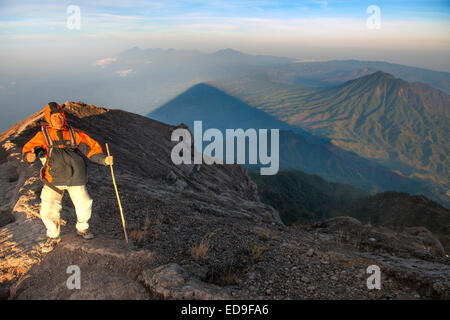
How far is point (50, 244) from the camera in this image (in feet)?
16.1

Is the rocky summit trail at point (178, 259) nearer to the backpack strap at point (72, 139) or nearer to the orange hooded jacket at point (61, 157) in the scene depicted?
the orange hooded jacket at point (61, 157)

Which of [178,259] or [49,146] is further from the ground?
[49,146]

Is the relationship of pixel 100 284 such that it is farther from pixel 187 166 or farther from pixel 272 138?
pixel 272 138

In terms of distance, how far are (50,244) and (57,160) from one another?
61.5 inches

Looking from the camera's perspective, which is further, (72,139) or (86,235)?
(86,235)

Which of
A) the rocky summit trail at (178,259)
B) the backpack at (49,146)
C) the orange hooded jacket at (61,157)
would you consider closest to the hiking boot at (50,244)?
the rocky summit trail at (178,259)

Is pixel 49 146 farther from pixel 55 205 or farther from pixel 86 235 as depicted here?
pixel 86 235

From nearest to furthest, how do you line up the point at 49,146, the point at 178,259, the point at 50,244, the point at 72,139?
1. the point at 49,146
2. the point at 72,139
3. the point at 50,244
4. the point at 178,259

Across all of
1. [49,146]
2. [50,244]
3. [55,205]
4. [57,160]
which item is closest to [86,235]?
[50,244]

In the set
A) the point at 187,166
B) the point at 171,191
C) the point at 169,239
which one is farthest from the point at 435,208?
the point at 169,239

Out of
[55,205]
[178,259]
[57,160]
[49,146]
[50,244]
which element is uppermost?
[49,146]

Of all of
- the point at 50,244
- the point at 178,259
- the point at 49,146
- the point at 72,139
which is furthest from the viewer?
the point at 178,259

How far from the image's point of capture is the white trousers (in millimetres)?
4785

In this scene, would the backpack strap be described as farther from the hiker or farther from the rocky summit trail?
the rocky summit trail
